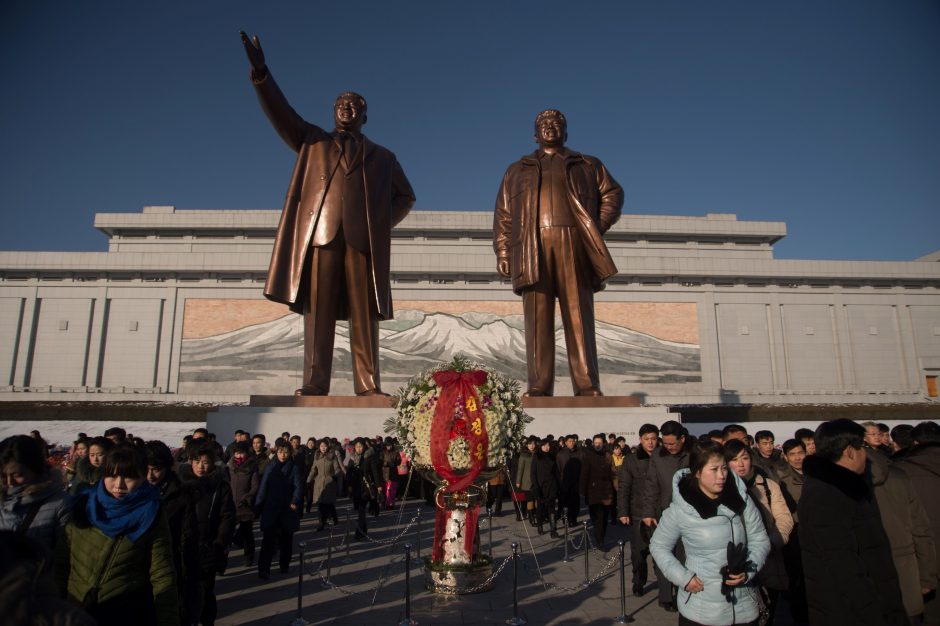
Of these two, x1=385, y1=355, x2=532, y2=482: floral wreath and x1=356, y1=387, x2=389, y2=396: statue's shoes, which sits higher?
x1=356, y1=387, x2=389, y2=396: statue's shoes

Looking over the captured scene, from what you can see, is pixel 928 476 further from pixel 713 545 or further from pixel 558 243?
pixel 558 243

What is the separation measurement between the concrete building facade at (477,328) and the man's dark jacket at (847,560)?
73.8ft

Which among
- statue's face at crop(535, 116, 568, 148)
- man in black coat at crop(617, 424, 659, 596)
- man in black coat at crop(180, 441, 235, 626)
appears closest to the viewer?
man in black coat at crop(180, 441, 235, 626)

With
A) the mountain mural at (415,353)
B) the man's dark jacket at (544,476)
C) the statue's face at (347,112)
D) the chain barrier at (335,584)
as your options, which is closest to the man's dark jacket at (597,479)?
the man's dark jacket at (544,476)

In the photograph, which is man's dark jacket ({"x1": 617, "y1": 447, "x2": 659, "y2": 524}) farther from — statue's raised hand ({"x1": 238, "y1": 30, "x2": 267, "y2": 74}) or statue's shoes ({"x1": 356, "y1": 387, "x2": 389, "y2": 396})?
statue's raised hand ({"x1": 238, "y1": 30, "x2": 267, "y2": 74})

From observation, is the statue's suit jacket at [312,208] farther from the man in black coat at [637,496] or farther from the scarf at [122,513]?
the scarf at [122,513]

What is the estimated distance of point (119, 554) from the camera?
A: 2367 mm

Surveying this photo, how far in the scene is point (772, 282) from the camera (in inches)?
1116

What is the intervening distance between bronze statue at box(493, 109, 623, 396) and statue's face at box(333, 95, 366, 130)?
263cm

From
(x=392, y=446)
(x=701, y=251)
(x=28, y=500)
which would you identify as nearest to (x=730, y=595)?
(x=28, y=500)

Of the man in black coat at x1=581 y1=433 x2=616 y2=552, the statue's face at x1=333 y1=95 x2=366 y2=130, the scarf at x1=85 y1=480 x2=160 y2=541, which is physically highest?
the statue's face at x1=333 y1=95 x2=366 y2=130

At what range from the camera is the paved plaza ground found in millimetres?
4188

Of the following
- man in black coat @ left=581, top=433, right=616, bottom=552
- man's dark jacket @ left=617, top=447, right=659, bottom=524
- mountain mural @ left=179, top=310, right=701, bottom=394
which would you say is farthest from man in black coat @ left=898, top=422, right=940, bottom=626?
mountain mural @ left=179, top=310, right=701, bottom=394

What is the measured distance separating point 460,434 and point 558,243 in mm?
6036
